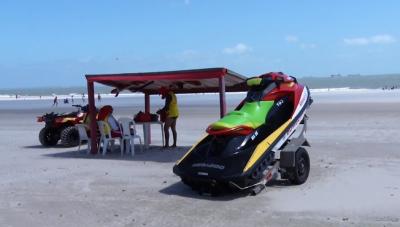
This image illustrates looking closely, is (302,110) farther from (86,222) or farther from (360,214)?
(86,222)

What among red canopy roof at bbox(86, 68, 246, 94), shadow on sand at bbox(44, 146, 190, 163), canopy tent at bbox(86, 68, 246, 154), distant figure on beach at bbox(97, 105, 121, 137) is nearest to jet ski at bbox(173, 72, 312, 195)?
canopy tent at bbox(86, 68, 246, 154)

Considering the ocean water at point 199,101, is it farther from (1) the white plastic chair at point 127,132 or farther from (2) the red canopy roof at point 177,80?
(1) the white plastic chair at point 127,132

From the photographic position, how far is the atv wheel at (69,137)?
51.6 feet

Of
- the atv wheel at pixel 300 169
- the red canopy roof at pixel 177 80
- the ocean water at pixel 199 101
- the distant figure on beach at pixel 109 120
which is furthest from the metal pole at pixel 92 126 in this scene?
the ocean water at pixel 199 101

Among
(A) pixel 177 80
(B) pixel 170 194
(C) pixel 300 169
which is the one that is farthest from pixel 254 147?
(A) pixel 177 80

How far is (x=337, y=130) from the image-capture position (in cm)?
1844

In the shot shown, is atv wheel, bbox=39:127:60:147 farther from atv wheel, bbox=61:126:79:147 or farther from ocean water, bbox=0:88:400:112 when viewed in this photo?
ocean water, bbox=0:88:400:112

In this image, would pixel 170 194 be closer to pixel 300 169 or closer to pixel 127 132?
pixel 300 169

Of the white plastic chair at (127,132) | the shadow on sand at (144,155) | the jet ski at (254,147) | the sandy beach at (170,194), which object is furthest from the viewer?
the white plastic chair at (127,132)

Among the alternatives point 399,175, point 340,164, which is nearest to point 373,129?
point 340,164

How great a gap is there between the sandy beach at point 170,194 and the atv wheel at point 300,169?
6.0 inches

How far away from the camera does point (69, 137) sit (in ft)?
51.8

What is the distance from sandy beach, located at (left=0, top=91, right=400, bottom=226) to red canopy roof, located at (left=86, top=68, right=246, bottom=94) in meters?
1.84

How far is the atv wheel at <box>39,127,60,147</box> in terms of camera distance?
639 inches
